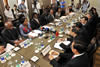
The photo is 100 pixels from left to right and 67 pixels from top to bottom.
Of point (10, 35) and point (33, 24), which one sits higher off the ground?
point (33, 24)

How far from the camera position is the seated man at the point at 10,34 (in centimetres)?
311

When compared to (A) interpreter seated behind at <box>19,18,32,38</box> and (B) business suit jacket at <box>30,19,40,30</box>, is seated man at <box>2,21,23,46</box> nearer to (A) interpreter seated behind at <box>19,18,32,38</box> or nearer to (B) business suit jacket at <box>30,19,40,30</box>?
(A) interpreter seated behind at <box>19,18,32,38</box>

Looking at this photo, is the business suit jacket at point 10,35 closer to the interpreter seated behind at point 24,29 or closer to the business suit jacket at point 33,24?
the interpreter seated behind at point 24,29

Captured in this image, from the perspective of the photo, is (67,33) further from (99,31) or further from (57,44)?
(99,31)

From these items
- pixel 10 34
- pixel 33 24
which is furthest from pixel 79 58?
pixel 33 24

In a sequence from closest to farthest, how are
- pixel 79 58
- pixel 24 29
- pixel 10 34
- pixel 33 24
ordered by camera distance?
pixel 79 58
pixel 10 34
pixel 24 29
pixel 33 24

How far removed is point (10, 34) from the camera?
3270mm

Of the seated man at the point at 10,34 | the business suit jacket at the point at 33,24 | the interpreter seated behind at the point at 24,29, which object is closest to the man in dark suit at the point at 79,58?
the seated man at the point at 10,34

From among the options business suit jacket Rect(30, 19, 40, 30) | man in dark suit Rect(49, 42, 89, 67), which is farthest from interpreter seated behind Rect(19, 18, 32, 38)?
man in dark suit Rect(49, 42, 89, 67)

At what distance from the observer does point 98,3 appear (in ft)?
26.1

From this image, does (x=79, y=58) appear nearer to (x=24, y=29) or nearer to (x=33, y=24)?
(x=24, y=29)

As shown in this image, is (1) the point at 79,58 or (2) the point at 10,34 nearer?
(1) the point at 79,58

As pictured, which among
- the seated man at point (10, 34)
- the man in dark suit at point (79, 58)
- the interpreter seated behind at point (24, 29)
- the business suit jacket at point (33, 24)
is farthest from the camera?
the business suit jacket at point (33, 24)

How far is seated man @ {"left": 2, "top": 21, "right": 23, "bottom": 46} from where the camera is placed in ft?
10.2
